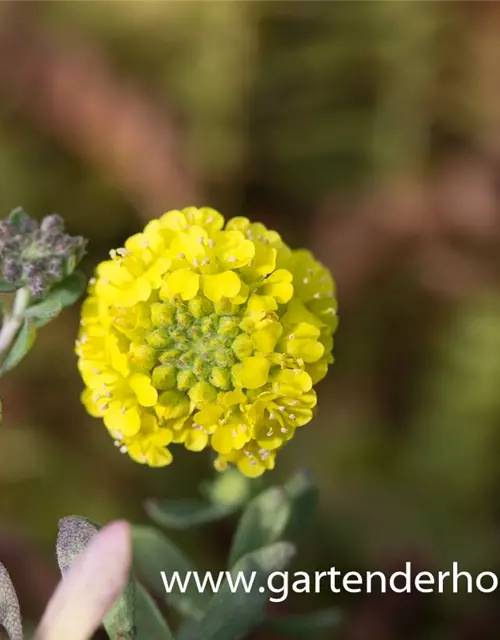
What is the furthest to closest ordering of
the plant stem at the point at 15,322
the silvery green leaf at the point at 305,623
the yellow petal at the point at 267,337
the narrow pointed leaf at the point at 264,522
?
the silvery green leaf at the point at 305,623
the narrow pointed leaf at the point at 264,522
the plant stem at the point at 15,322
the yellow petal at the point at 267,337

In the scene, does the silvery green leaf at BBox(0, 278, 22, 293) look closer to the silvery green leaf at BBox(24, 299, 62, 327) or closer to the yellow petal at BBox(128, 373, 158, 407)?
the silvery green leaf at BBox(24, 299, 62, 327)

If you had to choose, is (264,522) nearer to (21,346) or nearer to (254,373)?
(254,373)

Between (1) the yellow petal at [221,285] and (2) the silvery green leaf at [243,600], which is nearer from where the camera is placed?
(1) the yellow petal at [221,285]

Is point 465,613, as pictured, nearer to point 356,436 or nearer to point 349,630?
point 349,630

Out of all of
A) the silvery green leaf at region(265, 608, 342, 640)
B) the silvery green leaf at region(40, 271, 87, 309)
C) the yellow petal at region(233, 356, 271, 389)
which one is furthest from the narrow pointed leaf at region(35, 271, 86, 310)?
the silvery green leaf at region(265, 608, 342, 640)

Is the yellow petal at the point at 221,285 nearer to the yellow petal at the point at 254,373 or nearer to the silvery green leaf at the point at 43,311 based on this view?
the yellow petal at the point at 254,373

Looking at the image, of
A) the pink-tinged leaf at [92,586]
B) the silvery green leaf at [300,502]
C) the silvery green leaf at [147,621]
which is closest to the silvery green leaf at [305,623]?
the silvery green leaf at [300,502]
